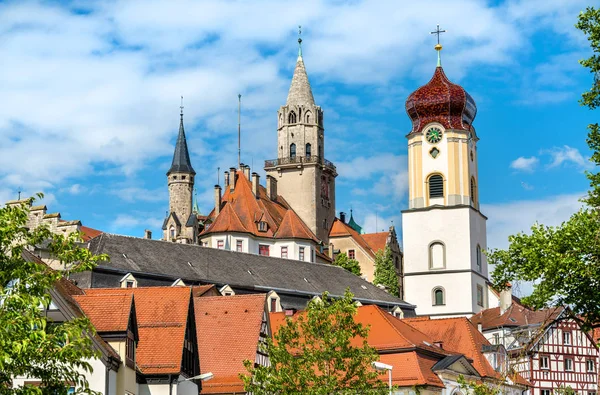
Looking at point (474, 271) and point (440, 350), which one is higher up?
point (474, 271)

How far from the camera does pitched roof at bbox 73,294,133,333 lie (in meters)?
35.6

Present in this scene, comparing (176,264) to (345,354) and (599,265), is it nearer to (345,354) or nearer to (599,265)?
(345,354)

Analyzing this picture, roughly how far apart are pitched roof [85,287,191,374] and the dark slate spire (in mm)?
93410

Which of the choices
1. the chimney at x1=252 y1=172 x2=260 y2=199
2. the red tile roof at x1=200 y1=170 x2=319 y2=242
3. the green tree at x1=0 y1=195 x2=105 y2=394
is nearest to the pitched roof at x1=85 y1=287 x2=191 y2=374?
the green tree at x1=0 y1=195 x2=105 y2=394

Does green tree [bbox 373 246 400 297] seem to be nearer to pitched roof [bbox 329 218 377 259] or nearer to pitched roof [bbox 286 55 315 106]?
pitched roof [bbox 329 218 377 259]

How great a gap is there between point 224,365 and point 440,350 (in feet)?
54.1

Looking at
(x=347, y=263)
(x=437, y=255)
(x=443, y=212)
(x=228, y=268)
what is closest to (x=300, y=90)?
(x=347, y=263)

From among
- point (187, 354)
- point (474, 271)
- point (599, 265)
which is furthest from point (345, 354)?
point (474, 271)

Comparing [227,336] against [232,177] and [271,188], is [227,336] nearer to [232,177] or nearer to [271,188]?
[232,177]

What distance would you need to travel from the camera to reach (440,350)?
61.0 metres

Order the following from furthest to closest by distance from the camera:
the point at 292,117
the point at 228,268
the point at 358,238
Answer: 1. the point at 292,117
2. the point at 358,238
3. the point at 228,268

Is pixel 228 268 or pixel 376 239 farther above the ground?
pixel 376 239

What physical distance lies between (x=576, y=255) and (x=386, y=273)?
304ft

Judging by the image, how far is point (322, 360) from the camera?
1652 inches
